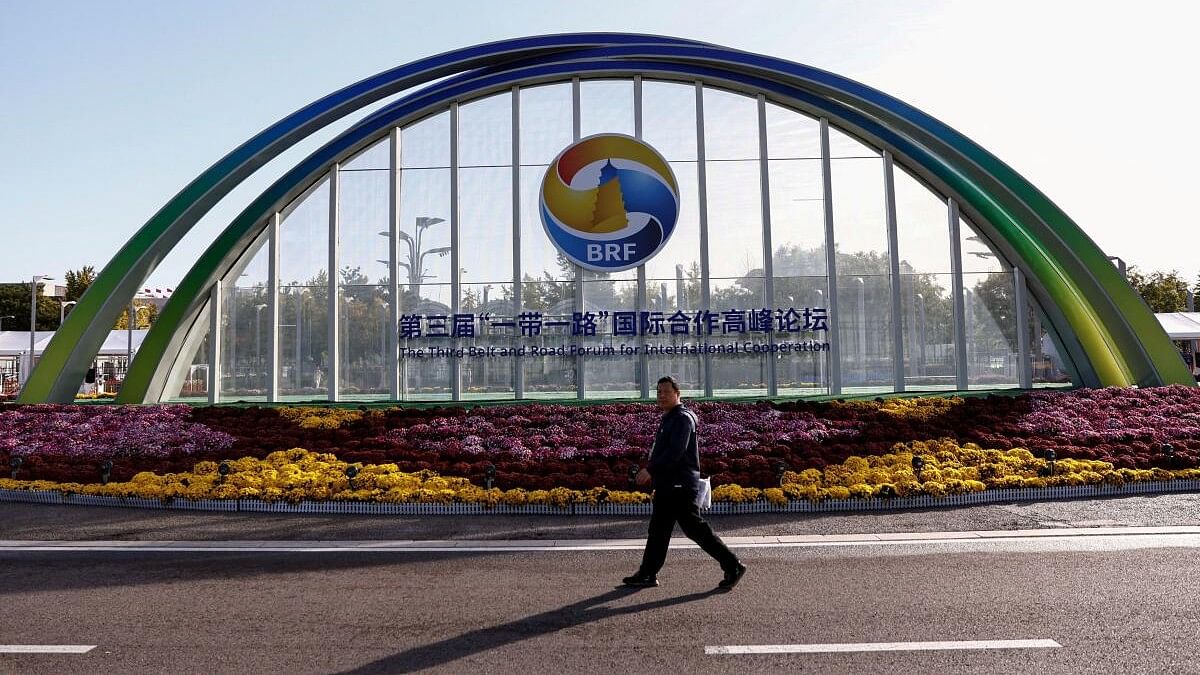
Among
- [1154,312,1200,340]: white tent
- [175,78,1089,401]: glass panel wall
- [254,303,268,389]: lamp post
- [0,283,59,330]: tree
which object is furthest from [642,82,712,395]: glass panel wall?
[0,283,59,330]: tree

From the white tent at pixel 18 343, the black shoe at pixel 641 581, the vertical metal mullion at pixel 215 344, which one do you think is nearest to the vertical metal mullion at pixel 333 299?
the vertical metal mullion at pixel 215 344

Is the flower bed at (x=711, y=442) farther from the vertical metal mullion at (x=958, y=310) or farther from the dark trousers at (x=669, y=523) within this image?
the vertical metal mullion at (x=958, y=310)

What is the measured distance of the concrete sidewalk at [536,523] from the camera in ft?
30.2

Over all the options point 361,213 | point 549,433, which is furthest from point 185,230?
point 549,433

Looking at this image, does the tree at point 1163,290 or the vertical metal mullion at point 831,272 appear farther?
the tree at point 1163,290

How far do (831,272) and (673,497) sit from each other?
15589mm

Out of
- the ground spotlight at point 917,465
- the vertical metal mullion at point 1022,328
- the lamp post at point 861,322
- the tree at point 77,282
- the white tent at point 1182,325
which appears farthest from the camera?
the tree at point 77,282

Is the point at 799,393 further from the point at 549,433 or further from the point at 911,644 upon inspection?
the point at 911,644

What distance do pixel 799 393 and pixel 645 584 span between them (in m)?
Result: 14.9

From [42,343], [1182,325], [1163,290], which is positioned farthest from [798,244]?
[1163,290]

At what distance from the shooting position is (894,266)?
70.2 ft

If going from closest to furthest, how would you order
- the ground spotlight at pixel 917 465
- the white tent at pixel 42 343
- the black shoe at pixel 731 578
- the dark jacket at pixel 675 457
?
the black shoe at pixel 731 578 < the dark jacket at pixel 675 457 < the ground spotlight at pixel 917 465 < the white tent at pixel 42 343

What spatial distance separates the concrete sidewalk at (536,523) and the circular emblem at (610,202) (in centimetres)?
1183

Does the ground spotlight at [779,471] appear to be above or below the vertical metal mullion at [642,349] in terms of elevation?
below
